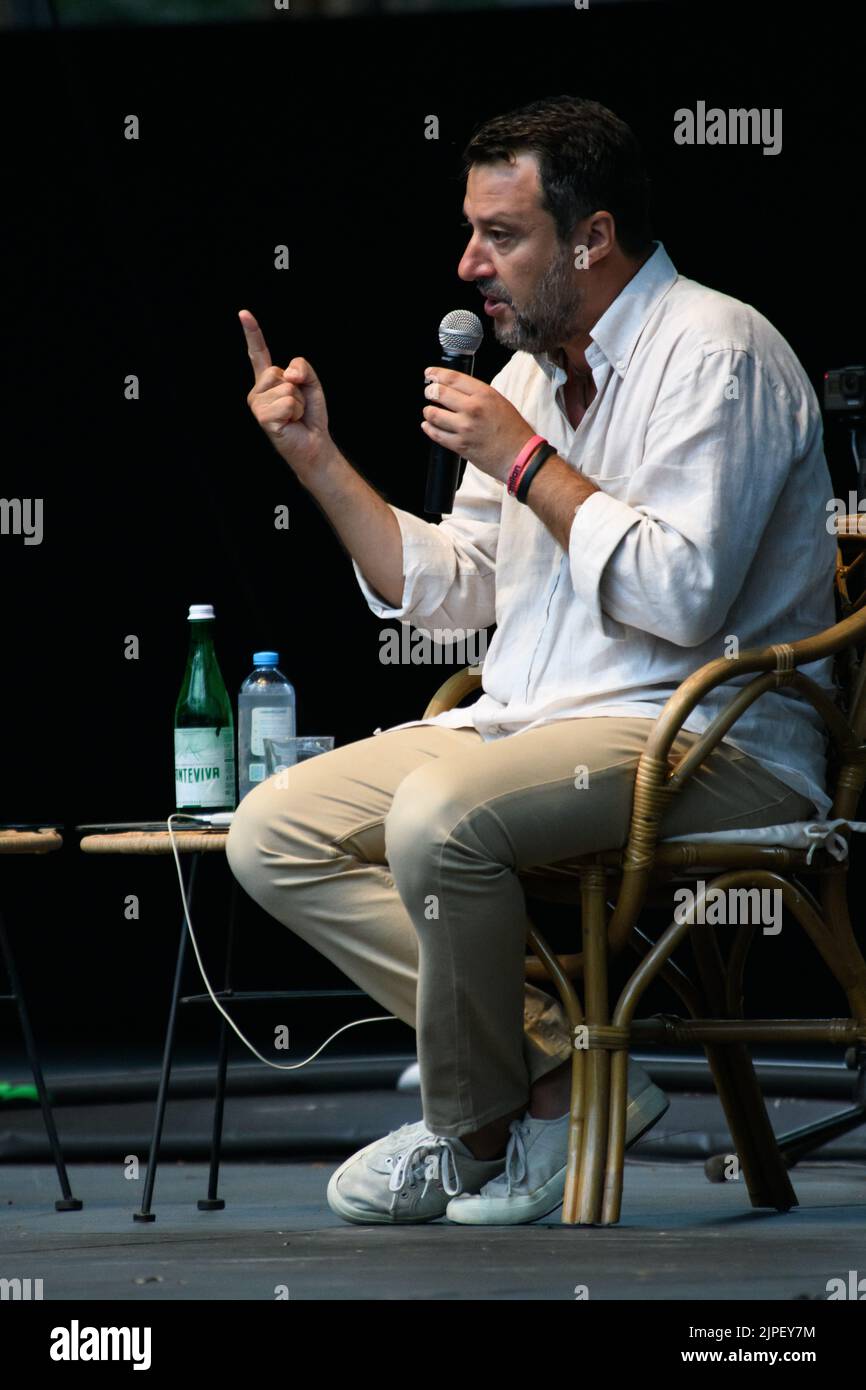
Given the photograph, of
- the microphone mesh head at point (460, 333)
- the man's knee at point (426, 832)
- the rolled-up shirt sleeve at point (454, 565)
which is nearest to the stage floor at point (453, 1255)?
the man's knee at point (426, 832)

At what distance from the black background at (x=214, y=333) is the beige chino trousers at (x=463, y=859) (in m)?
2.09

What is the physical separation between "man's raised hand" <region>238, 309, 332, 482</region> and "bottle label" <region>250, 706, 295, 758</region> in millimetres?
384

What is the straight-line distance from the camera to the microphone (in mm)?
2197

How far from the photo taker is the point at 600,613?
76.7 inches

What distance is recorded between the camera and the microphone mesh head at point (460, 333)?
7.28ft

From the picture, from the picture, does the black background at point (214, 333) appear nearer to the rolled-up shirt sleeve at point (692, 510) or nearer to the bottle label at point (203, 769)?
the bottle label at point (203, 769)

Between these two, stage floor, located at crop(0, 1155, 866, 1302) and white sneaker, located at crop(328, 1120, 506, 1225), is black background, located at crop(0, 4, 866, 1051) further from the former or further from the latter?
white sneaker, located at crop(328, 1120, 506, 1225)

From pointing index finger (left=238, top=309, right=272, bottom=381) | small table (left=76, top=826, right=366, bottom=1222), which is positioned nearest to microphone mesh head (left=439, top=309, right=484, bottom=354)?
pointing index finger (left=238, top=309, right=272, bottom=381)

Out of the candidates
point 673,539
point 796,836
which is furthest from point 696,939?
point 673,539

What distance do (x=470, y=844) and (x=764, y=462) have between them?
0.52 metres

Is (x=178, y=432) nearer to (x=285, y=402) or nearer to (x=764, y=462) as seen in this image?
(x=285, y=402)

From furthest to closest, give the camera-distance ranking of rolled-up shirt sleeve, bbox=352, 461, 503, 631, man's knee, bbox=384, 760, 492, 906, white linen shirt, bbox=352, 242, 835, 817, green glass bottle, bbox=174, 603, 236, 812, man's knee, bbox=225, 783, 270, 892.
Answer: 1. green glass bottle, bbox=174, 603, 236, 812
2. rolled-up shirt sleeve, bbox=352, 461, 503, 631
3. man's knee, bbox=225, 783, 270, 892
4. white linen shirt, bbox=352, 242, 835, 817
5. man's knee, bbox=384, 760, 492, 906

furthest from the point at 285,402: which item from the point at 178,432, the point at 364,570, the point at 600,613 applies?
the point at 178,432
